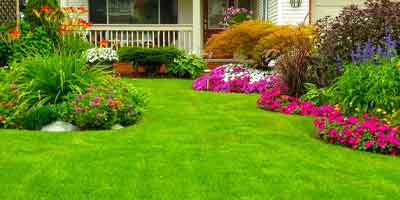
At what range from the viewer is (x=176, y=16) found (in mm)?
20000

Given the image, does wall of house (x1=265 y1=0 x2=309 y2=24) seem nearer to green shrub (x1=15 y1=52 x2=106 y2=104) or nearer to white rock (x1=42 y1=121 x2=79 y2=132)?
green shrub (x1=15 y1=52 x2=106 y2=104)

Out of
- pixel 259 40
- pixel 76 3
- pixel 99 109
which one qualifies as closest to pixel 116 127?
pixel 99 109

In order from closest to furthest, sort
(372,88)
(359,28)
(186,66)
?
(372,88), (359,28), (186,66)

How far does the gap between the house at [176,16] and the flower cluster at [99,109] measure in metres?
9.06

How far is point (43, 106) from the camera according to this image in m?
7.54

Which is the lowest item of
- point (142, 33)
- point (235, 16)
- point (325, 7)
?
point (142, 33)

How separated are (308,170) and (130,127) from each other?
3.01m

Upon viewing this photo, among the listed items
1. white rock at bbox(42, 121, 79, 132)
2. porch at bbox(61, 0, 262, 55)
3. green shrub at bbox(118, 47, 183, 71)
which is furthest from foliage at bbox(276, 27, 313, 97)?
porch at bbox(61, 0, 262, 55)

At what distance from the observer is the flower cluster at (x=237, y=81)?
12359 mm

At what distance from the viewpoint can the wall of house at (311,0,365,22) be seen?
1792cm

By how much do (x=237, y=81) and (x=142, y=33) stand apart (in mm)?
5548

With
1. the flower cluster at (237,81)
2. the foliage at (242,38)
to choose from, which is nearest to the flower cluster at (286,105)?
the flower cluster at (237,81)

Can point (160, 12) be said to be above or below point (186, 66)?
above

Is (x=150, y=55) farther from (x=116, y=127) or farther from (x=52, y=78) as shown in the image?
(x=116, y=127)
